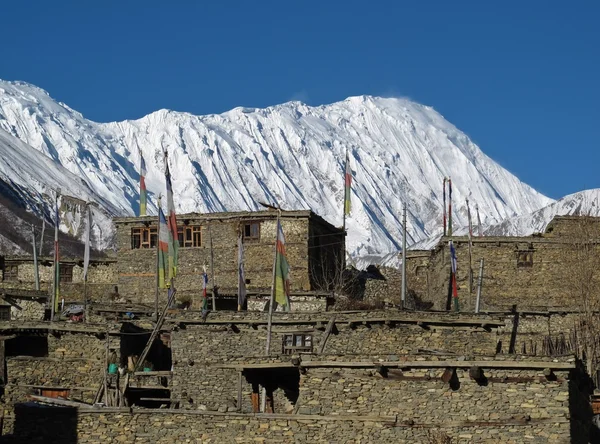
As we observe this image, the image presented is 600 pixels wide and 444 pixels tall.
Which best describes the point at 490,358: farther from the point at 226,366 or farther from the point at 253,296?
the point at 253,296

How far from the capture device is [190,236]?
61.1m

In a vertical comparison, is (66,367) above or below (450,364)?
below

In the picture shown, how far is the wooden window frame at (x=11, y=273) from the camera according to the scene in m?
64.6

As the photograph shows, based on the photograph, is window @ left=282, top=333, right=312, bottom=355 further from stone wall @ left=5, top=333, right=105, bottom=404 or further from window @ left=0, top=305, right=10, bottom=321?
window @ left=0, top=305, right=10, bottom=321

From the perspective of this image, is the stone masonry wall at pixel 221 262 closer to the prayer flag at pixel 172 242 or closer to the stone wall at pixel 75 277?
the stone wall at pixel 75 277

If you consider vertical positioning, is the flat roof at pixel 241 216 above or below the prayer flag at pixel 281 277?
above

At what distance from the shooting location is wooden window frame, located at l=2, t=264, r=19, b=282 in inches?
2544

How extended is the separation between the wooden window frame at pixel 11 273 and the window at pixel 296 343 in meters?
25.2

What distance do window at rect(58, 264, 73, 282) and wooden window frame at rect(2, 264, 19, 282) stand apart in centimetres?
219

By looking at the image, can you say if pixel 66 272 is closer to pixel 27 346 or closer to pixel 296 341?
pixel 27 346

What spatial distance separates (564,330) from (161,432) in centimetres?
2280

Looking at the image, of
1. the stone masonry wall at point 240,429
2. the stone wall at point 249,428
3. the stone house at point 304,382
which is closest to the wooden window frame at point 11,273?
the stone house at point 304,382

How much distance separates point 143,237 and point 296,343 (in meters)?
19.6

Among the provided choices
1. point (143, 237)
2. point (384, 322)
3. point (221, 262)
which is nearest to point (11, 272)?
point (143, 237)
